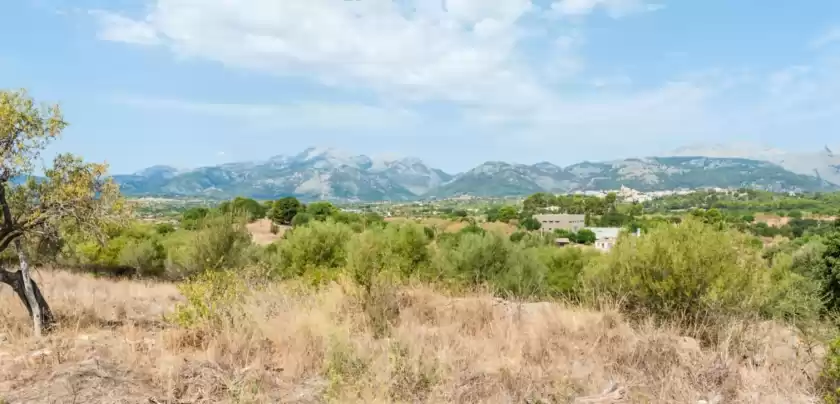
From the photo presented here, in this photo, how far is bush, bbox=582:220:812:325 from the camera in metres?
7.57

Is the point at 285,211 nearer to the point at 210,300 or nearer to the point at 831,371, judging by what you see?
the point at 210,300

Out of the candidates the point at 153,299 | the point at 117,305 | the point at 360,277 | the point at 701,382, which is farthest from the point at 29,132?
the point at 701,382

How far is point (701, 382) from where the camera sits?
5.09 meters

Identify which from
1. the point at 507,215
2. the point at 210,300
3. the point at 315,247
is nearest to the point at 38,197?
the point at 210,300

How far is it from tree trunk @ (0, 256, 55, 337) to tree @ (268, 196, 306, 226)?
72202mm

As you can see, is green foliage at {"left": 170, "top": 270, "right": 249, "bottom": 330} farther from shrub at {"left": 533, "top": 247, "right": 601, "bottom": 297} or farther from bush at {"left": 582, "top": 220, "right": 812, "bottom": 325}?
shrub at {"left": 533, "top": 247, "right": 601, "bottom": 297}

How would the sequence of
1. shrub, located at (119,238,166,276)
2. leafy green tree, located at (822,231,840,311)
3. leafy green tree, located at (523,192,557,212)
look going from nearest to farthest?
leafy green tree, located at (822,231,840,311), shrub, located at (119,238,166,276), leafy green tree, located at (523,192,557,212)

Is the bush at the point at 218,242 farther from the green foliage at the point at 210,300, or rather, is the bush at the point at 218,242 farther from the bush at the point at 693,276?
the bush at the point at 693,276

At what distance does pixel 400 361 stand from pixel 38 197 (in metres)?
6.28

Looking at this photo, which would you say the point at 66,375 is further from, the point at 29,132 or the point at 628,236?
the point at 628,236

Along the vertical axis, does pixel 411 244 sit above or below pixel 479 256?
above

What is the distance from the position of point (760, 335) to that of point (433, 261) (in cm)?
1836

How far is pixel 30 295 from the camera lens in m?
7.05

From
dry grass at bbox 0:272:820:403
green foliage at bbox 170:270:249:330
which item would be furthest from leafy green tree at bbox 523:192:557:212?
green foliage at bbox 170:270:249:330
